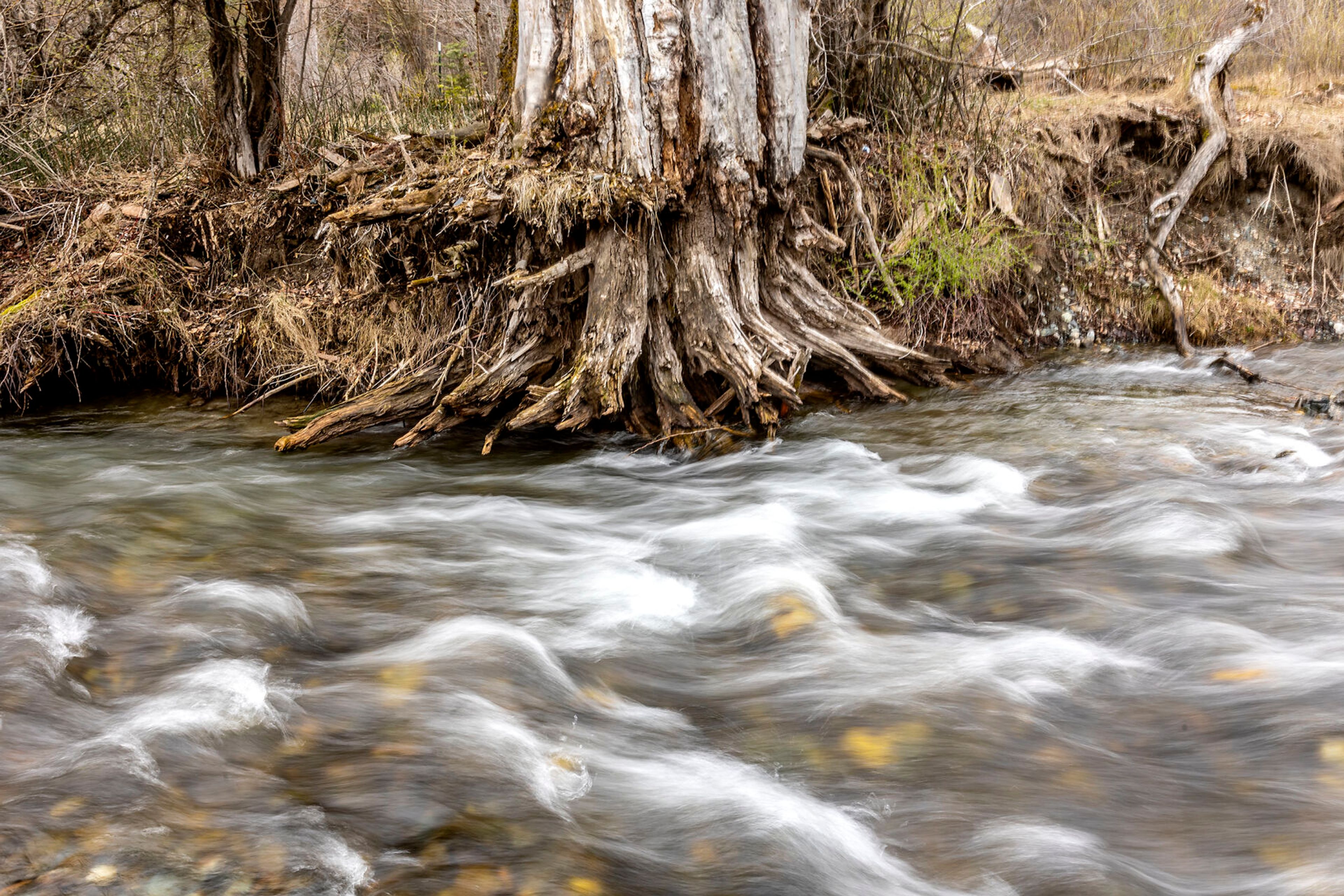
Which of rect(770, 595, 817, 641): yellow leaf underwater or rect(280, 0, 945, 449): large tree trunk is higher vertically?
rect(280, 0, 945, 449): large tree trunk

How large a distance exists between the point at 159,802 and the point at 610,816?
986 mm

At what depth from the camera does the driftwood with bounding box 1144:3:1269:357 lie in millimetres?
6398

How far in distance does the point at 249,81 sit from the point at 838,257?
4.29 meters

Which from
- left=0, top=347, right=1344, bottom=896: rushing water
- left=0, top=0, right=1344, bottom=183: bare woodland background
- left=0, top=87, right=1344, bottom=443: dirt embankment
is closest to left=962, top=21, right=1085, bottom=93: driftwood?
left=0, top=0, right=1344, bottom=183: bare woodland background

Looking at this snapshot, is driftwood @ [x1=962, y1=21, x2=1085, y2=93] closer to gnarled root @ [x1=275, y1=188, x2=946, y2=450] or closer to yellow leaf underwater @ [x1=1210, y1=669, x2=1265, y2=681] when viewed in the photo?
gnarled root @ [x1=275, y1=188, x2=946, y2=450]

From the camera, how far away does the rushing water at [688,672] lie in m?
1.98

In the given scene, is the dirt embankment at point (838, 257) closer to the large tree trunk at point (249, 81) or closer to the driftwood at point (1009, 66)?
the large tree trunk at point (249, 81)

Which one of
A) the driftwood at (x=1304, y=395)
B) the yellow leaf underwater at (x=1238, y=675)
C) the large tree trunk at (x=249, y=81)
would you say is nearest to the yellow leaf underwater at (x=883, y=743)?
the yellow leaf underwater at (x=1238, y=675)

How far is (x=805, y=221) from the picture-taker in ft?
17.5

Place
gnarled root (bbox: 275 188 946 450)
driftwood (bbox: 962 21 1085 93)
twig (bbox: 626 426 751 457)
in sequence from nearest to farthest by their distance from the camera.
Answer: gnarled root (bbox: 275 188 946 450)
twig (bbox: 626 426 751 457)
driftwood (bbox: 962 21 1085 93)

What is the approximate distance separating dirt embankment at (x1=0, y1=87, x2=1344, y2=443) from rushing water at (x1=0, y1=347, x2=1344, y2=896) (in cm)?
123

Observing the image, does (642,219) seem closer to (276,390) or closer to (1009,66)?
(276,390)

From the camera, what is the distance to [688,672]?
2.80m

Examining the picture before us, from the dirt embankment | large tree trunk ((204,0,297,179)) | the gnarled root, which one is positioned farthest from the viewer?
large tree trunk ((204,0,297,179))
